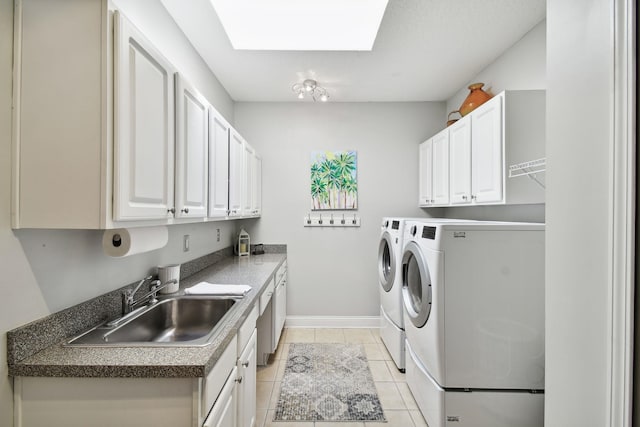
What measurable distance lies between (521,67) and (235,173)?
7.33 ft

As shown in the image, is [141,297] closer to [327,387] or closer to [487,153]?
[327,387]

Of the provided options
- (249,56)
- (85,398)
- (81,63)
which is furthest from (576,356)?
(249,56)

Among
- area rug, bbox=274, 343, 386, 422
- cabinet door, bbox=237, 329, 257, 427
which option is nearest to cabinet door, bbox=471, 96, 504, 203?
area rug, bbox=274, 343, 386, 422

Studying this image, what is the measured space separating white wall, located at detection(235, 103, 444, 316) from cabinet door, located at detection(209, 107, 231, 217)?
1282mm

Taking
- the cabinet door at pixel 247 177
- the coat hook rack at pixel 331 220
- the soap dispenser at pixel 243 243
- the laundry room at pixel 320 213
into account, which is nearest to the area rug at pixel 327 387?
the laundry room at pixel 320 213

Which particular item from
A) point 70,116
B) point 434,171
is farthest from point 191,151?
point 434,171

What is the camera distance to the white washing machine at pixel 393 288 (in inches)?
97.0

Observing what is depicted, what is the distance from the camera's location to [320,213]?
3.46 meters

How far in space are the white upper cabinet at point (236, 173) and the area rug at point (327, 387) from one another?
53.7 inches

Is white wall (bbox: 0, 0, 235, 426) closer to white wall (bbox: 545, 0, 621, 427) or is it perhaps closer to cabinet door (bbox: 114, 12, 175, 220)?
cabinet door (bbox: 114, 12, 175, 220)

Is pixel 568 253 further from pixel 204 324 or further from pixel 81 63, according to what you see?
pixel 204 324

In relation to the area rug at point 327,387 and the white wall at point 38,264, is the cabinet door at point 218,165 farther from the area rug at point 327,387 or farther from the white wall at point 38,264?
the area rug at point 327,387

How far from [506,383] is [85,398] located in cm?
193

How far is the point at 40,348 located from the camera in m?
1.04
